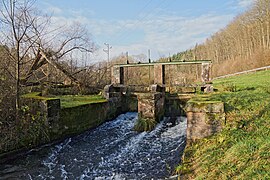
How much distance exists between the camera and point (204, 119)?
15.7 feet

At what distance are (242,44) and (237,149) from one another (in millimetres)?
30394

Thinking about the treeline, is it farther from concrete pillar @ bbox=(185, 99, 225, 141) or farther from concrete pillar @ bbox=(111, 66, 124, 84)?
concrete pillar @ bbox=(185, 99, 225, 141)

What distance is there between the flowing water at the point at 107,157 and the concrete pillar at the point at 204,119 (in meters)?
0.98

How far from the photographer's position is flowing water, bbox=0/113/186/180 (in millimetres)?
5230

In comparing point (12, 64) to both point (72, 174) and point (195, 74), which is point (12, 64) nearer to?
point (72, 174)

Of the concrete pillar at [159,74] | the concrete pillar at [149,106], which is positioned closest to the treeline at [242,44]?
the concrete pillar at [159,74]

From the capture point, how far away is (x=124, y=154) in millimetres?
6348

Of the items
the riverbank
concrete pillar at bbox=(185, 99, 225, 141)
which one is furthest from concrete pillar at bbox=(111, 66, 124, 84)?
concrete pillar at bbox=(185, 99, 225, 141)

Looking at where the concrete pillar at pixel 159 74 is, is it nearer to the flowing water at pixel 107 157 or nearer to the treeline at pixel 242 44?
the flowing water at pixel 107 157

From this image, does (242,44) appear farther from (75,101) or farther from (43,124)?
(43,124)

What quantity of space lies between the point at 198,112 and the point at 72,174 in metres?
2.96

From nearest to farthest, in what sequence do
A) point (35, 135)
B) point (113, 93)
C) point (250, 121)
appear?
1. point (250, 121)
2. point (35, 135)
3. point (113, 93)

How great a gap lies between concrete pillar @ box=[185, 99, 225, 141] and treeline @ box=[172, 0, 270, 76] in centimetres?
1700

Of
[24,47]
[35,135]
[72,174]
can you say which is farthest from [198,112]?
[24,47]
